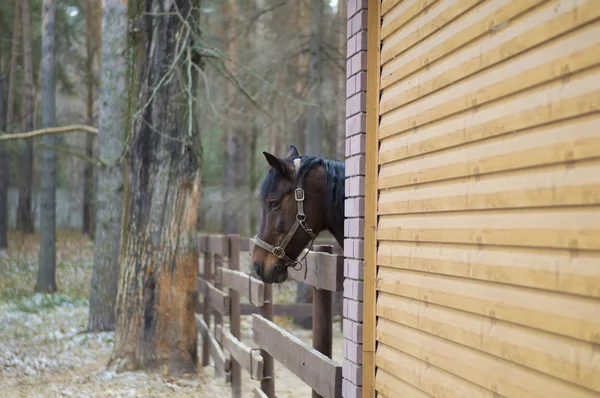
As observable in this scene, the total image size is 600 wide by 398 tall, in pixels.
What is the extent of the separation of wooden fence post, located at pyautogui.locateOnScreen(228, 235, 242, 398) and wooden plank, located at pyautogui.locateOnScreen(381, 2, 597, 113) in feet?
13.7

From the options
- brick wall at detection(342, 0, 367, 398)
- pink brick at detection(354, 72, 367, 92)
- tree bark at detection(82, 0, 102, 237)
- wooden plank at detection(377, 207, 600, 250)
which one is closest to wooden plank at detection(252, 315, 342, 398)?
brick wall at detection(342, 0, 367, 398)

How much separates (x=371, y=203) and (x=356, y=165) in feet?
0.75

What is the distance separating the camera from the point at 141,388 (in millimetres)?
7016

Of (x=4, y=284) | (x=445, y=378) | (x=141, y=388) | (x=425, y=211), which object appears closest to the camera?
(x=445, y=378)

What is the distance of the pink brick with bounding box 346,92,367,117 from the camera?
3512 millimetres

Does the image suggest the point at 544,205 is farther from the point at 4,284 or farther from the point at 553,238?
the point at 4,284

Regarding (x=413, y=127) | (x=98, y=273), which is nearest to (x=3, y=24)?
(x=98, y=273)

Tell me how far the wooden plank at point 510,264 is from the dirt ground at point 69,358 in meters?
4.22

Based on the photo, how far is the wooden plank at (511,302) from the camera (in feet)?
6.23

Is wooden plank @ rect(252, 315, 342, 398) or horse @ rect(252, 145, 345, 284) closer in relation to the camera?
wooden plank @ rect(252, 315, 342, 398)

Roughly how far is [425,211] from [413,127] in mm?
376

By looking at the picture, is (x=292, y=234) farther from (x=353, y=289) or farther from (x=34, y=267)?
(x=34, y=267)

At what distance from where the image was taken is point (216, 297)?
7641 mm

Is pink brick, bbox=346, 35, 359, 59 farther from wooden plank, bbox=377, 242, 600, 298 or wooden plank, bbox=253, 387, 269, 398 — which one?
wooden plank, bbox=253, 387, 269, 398
